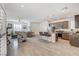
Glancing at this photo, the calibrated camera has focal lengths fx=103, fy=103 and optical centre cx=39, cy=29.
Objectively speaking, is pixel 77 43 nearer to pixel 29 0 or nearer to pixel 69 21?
pixel 69 21

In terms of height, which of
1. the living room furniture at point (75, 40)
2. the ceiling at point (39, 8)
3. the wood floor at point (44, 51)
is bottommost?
the wood floor at point (44, 51)

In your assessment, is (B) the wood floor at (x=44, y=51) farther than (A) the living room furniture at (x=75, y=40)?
No

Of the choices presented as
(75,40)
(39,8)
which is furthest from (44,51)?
(39,8)

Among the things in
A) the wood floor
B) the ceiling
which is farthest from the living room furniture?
the ceiling

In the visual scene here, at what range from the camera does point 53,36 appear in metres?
7.87

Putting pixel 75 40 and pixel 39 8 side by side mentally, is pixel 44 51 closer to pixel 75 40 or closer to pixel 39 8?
pixel 75 40

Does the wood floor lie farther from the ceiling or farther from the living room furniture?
the ceiling

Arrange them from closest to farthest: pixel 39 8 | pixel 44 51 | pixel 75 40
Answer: pixel 44 51 → pixel 39 8 → pixel 75 40

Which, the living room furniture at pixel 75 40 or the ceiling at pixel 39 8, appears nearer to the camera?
the ceiling at pixel 39 8

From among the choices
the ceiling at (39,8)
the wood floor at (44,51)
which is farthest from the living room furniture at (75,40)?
the ceiling at (39,8)

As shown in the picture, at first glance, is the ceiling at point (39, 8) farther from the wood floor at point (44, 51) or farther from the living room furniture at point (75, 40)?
the wood floor at point (44, 51)

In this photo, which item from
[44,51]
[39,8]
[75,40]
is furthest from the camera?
[75,40]

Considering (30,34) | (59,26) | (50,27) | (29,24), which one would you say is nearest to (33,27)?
(29,24)

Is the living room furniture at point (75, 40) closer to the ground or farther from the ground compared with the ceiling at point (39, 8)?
closer to the ground
